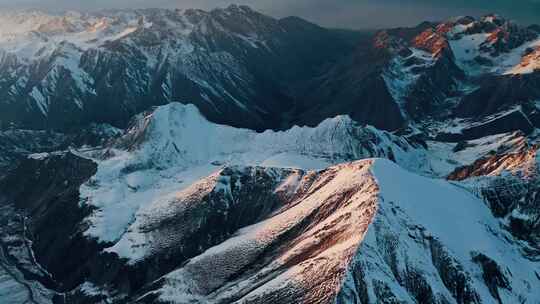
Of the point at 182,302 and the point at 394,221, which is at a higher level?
the point at 394,221

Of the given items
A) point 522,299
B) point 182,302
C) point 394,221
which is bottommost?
point 182,302

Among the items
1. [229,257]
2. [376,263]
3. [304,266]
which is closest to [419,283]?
[376,263]

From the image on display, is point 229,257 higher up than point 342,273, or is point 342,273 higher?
point 342,273

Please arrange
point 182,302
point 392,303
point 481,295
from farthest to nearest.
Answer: point 182,302, point 481,295, point 392,303

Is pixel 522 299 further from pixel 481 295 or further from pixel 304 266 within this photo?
pixel 304 266

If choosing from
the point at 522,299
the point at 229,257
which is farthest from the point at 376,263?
the point at 229,257

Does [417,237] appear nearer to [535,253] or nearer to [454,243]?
[454,243]

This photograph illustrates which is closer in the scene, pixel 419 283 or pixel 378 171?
pixel 419 283

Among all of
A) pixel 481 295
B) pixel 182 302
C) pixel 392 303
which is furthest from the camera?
pixel 182 302

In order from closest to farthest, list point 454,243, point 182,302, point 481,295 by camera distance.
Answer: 1. point 481,295
2. point 454,243
3. point 182,302
